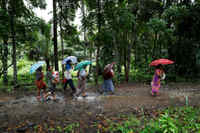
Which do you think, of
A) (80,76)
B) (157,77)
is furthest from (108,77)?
(157,77)

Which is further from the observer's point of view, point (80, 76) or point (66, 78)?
point (66, 78)

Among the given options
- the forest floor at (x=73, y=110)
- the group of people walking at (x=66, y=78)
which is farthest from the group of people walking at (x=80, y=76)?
the forest floor at (x=73, y=110)

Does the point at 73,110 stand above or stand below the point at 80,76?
below

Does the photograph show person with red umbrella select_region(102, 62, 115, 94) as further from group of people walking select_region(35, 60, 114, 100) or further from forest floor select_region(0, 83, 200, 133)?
forest floor select_region(0, 83, 200, 133)

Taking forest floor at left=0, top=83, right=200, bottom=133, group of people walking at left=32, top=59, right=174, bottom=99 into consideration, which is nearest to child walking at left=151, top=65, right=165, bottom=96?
group of people walking at left=32, top=59, right=174, bottom=99

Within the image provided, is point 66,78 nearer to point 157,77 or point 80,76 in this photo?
point 80,76

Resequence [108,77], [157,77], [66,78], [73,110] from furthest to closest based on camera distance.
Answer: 1. [108,77]
2. [66,78]
3. [157,77]
4. [73,110]

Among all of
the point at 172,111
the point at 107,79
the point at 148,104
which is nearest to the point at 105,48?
the point at 107,79

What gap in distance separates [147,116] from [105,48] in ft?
34.3

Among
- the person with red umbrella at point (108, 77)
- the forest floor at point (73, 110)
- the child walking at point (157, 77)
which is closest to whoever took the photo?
the forest floor at point (73, 110)

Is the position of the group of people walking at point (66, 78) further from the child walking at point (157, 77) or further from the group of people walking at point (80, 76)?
the child walking at point (157, 77)

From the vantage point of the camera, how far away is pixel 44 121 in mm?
4578

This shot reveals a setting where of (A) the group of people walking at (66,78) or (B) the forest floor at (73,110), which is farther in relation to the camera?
(A) the group of people walking at (66,78)

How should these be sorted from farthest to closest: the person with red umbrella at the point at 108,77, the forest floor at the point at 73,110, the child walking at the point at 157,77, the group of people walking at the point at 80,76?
the person with red umbrella at the point at 108,77 < the child walking at the point at 157,77 < the group of people walking at the point at 80,76 < the forest floor at the point at 73,110
